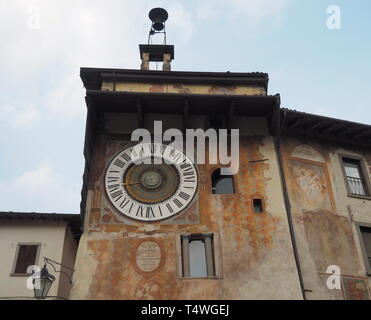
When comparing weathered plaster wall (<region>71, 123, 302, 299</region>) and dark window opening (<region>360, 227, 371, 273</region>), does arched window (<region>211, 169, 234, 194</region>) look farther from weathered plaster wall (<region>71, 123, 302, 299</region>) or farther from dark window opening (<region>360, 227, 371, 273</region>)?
dark window opening (<region>360, 227, 371, 273</region>)

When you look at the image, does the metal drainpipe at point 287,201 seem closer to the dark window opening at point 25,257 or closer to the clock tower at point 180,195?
the clock tower at point 180,195

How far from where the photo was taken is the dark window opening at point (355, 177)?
1465 centimetres

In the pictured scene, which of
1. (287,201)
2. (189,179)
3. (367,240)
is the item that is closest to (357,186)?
(367,240)

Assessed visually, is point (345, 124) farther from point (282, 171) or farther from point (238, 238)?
point (238, 238)

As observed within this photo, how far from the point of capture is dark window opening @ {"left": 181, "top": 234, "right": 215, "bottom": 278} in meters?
11.8

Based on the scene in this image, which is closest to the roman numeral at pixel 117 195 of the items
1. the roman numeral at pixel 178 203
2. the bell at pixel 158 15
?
the roman numeral at pixel 178 203

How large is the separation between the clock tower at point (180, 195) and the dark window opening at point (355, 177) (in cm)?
267

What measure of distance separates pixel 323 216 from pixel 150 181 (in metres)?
4.69

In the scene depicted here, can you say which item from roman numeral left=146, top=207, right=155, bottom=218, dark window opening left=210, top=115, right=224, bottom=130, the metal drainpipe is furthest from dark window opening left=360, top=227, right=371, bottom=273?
roman numeral left=146, top=207, right=155, bottom=218

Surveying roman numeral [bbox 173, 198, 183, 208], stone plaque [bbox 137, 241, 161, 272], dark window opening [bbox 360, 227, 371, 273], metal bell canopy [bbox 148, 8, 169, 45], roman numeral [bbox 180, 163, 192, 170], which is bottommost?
stone plaque [bbox 137, 241, 161, 272]

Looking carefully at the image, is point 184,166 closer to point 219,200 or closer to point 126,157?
point 219,200

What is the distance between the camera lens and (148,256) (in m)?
11.8

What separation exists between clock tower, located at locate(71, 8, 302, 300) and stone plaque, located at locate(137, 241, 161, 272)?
0.02 meters

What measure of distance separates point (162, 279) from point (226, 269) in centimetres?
150
